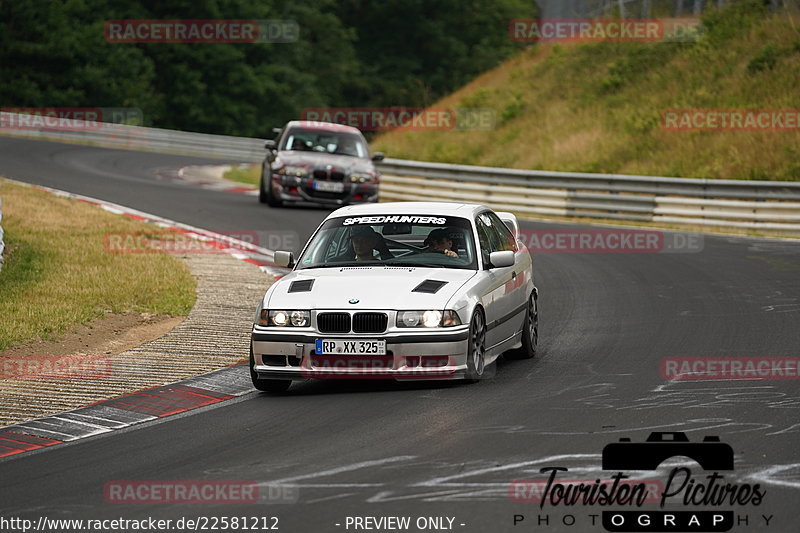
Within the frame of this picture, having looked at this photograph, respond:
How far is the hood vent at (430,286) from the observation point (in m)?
10.1

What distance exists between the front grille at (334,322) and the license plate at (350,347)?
87 mm

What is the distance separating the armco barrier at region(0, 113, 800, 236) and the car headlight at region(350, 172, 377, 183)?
3280 mm

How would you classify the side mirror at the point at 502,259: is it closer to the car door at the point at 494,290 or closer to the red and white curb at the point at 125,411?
the car door at the point at 494,290

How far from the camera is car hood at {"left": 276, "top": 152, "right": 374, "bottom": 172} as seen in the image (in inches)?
979

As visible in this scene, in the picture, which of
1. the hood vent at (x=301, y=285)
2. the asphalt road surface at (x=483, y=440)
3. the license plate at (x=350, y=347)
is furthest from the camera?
the hood vent at (x=301, y=285)

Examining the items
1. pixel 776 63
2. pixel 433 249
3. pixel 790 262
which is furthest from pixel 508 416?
pixel 776 63

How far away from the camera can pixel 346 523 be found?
641 cm

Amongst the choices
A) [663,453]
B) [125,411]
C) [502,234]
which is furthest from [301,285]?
[663,453]

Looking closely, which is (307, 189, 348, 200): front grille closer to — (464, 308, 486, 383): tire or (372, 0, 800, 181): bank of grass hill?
(372, 0, 800, 181): bank of grass hill

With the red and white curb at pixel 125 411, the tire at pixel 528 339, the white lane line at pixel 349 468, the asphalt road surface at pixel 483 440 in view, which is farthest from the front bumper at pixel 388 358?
the white lane line at pixel 349 468

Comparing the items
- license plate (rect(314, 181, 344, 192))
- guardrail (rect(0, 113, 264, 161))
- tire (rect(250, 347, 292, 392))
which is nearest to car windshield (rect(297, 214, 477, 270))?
tire (rect(250, 347, 292, 392))

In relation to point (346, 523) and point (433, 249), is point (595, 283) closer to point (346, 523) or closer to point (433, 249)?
point (433, 249)

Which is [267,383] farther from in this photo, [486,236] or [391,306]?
[486,236]

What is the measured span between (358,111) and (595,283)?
59253 mm
